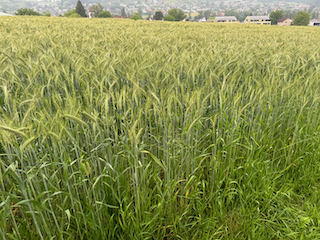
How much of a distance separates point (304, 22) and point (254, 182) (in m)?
85.6

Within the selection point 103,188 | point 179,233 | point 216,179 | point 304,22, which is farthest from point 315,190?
point 304,22

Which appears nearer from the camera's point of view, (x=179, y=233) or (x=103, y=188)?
(x=103, y=188)

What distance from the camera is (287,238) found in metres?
1.81

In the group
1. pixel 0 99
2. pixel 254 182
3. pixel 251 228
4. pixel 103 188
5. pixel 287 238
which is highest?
pixel 0 99

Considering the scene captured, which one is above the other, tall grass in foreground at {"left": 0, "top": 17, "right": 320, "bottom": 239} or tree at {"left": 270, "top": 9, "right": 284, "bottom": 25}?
tree at {"left": 270, "top": 9, "right": 284, "bottom": 25}

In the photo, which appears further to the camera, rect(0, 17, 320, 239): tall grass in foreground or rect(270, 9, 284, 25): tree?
rect(270, 9, 284, 25): tree

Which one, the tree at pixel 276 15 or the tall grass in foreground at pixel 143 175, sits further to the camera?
the tree at pixel 276 15

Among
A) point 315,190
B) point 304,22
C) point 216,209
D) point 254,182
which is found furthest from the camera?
point 304,22

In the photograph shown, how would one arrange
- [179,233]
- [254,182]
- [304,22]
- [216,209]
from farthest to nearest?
1. [304,22]
2. [254,182]
3. [216,209]
4. [179,233]

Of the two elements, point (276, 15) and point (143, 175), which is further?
point (276, 15)

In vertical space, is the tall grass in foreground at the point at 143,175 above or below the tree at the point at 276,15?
below

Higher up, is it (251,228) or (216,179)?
(216,179)

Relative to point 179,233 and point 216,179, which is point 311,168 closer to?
point 216,179

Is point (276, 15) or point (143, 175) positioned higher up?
point (276, 15)
